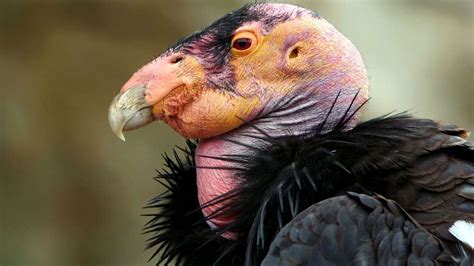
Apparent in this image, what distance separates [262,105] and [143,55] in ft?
17.0

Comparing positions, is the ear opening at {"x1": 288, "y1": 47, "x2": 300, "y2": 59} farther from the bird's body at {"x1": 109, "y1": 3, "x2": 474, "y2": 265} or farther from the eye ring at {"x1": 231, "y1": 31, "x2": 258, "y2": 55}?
the eye ring at {"x1": 231, "y1": 31, "x2": 258, "y2": 55}

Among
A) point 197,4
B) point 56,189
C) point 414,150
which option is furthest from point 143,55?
point 414,150

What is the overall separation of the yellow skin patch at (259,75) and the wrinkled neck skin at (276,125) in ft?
0.10

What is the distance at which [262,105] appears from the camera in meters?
3.06

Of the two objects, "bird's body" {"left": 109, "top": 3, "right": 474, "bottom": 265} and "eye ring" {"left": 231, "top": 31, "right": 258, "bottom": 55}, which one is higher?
"eye ring" {"left": 231, "top": 31, "right": 258, "bottom": 55}

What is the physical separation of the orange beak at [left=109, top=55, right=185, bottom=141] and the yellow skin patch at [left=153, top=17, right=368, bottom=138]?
0.03m

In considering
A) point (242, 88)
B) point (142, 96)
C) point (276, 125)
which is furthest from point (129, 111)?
point (276, 125)

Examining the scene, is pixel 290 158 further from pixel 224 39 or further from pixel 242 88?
pixel 224 39

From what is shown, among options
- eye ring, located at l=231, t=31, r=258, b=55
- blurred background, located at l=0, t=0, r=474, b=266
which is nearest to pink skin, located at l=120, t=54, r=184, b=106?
eye ring, located at l=231, t=31, r=258, b=55

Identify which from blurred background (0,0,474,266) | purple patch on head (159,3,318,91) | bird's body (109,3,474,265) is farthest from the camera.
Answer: blurred background (0,0,474,266)

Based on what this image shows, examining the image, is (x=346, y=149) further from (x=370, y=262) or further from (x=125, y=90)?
(x=125, y=90)

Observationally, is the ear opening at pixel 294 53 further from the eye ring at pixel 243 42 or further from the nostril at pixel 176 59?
the nostril at pixel 176 59

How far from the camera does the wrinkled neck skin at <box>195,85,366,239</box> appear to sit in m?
3.00

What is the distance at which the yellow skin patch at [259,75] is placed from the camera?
10.0 feet
